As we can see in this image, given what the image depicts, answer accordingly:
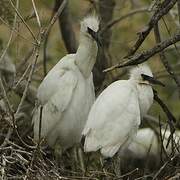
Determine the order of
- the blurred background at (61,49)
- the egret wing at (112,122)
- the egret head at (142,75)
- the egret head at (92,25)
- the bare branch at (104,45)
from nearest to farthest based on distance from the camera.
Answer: the egret wing at (112,122), the egret head at (142,75), the blurred background at (61,49), the egret head at (92,25), the bare branch at (104,45)

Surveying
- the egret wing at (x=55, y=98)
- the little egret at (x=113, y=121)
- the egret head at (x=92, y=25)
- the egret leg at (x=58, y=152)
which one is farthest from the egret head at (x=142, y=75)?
the egret leg at (x=58, y=152)

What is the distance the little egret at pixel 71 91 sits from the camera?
6.04 meters

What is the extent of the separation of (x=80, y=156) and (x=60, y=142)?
1.28ft

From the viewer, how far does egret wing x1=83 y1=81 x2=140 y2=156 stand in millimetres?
5418

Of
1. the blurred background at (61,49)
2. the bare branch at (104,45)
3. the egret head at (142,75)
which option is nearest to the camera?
the egret head at (142,75)

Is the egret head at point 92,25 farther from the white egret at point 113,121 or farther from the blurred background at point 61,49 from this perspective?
the white egret at point 113,121

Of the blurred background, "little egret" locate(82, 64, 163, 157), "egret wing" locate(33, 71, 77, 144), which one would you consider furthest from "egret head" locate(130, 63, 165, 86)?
"egret wing" locate(33, 71, 77, 144)

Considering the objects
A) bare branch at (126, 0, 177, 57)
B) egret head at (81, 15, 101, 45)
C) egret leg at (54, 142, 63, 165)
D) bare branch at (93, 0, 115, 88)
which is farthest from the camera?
bare branch at (93, 0, 115, 88)

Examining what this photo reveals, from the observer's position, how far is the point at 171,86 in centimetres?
881

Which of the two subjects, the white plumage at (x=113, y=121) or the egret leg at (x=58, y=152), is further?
the egret leg at (x=58, y=152)

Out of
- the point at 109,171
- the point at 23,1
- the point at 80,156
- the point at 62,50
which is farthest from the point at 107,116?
the point at 62,50

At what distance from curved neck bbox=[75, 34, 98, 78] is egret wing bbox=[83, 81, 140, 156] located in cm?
67

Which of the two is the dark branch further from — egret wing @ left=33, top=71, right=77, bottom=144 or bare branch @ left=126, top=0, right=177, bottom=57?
bare branch @ left=126, top=0, right=177, bottom=57

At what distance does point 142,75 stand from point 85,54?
0.62 metres
